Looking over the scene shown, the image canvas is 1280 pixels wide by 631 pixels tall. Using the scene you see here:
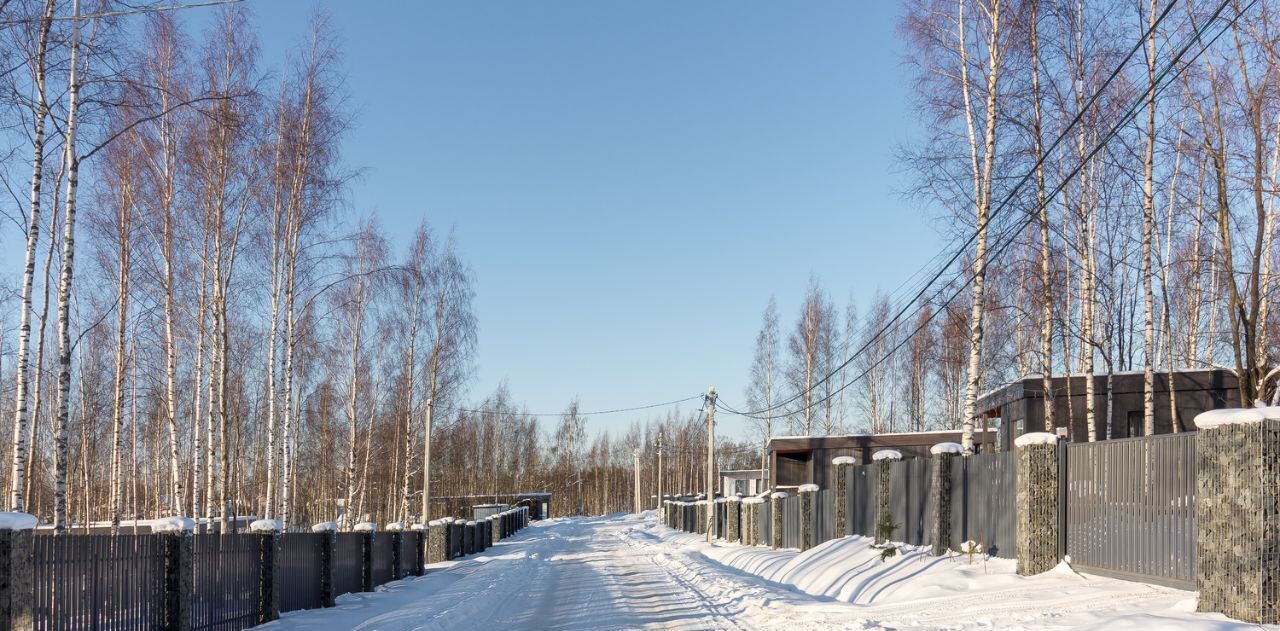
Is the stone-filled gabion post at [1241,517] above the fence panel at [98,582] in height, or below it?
above

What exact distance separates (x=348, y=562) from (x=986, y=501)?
10922 mm

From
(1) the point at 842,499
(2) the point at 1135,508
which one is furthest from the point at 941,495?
(1) the point at 842,499

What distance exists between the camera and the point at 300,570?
13.8 m

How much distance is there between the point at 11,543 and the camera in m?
7.50

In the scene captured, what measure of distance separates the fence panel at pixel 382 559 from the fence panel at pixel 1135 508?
12.5 m

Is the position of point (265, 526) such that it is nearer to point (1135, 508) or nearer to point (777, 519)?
point (1135, 508)

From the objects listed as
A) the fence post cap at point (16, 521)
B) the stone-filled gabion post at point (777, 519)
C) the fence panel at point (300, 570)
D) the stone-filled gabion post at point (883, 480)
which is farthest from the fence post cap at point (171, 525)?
the stone-filled gabion post at point (777, 519)

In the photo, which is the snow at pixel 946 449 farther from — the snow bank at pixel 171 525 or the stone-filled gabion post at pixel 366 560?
the snow bank at pixel 171 525

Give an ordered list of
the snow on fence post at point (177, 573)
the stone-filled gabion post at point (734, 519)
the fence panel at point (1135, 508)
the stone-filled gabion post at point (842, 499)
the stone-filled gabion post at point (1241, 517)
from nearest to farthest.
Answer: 1. the stone-filled gabion post at point (1241, 517)
2. the fence panel at point (1135, 508)
3. the snow on fence post at point (177, 573)
4. the stone-filled gabion post at point (842, 499)
5. the stone-filled gabion post at point (734, 519)

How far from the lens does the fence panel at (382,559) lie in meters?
18.2

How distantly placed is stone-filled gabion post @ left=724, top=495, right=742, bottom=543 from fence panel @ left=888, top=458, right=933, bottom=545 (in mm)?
15771

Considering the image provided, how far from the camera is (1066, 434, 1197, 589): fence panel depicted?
9.35 metres

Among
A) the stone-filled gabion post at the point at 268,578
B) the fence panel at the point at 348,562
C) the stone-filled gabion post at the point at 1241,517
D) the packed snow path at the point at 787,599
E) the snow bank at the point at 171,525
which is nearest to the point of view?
the stone-filled gabion post at the point at 1241,517

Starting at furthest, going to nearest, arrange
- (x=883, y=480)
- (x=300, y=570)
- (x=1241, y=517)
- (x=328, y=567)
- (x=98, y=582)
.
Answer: (x=883, y=480)
(x=328, y=567)
(x=300, y=570)
(x=98, y=582)
(x=1241, y=517)
